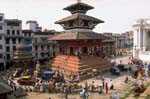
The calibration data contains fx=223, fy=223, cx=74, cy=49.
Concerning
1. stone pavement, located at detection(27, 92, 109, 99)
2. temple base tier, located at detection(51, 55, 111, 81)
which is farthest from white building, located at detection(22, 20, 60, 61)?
stone pavement, located at detection(27, 92, 109, 99)

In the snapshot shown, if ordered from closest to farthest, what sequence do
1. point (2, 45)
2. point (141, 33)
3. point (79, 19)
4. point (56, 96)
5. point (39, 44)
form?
1. point (56, 96)
2. point (79, 19)
3. point (2, 45)
4. point (39, 44)
5. point (141, 33)

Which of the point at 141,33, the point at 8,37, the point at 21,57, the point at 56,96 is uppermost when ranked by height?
the point at 141,33

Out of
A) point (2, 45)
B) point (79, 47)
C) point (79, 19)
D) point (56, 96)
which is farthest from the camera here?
point (2, 45)

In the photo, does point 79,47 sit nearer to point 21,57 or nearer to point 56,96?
point 21,57

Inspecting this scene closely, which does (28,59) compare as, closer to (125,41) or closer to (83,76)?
(83,76)

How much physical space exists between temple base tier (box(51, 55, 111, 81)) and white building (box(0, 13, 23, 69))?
12944 mm

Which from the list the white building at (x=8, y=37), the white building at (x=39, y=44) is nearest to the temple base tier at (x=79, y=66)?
the white building at (x=8, y=37)

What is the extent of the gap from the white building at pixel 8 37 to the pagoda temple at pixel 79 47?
11.8 m

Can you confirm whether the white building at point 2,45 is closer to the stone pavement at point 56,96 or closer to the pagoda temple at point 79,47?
the pagoda temple at point 79,47

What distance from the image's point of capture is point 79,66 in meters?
36.0

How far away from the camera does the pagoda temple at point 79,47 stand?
36806mm

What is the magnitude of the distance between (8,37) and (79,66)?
2147 cm

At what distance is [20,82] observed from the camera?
30406 millimetres

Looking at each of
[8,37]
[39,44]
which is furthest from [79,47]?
[8,37]
